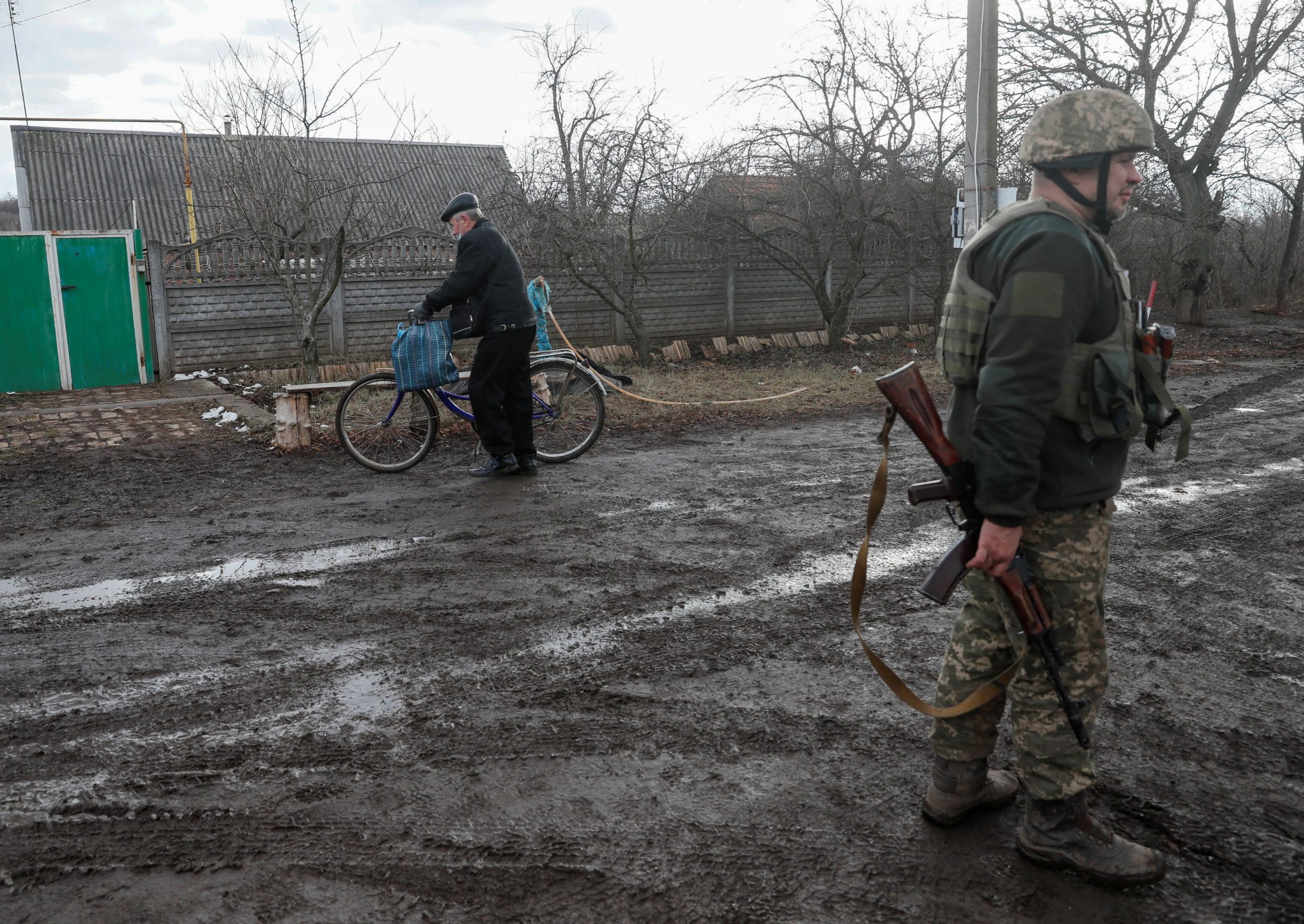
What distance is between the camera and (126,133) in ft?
114

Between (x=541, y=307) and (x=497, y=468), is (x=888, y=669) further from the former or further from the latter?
(x=541, y=307)

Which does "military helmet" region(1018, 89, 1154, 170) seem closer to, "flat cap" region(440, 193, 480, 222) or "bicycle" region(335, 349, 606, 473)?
"flat cap" region(440, 193, 480, 222)

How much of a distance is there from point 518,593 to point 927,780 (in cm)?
236

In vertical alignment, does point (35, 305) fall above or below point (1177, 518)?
above

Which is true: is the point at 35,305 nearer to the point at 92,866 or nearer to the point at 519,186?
the point at 519,186

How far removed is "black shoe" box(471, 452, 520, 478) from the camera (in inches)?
301

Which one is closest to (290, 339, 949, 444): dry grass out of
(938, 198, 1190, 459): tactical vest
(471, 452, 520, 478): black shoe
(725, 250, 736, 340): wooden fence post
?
(725, 250, 736, 340): wooden fence post

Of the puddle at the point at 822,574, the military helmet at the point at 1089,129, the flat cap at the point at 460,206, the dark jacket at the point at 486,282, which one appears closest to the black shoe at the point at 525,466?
the dark jacket at the point at 486,282

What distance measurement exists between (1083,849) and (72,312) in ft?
46.5

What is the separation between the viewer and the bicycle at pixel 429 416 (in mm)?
7926

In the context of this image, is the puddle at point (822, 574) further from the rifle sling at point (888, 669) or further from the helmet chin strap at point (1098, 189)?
the helmet chin strap at point (1098, 189)

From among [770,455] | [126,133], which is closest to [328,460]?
[770,455]

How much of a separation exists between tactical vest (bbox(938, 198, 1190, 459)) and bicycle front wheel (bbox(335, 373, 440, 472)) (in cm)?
580

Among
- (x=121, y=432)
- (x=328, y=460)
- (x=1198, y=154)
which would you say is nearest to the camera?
(x=328, y=460)
